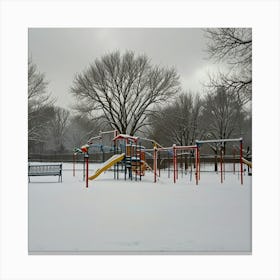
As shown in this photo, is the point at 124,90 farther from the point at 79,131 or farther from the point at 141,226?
the point at 141,226

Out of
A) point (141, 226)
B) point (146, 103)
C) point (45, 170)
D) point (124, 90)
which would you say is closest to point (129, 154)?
point (146, 103)

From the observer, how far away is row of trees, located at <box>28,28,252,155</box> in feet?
13.4

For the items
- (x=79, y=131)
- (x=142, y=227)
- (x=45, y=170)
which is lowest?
(x=142, y=227)

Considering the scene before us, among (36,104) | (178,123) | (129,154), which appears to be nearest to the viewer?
(36,104)

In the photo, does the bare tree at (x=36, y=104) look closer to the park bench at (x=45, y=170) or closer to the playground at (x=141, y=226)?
the playground at (x=141, y=226)

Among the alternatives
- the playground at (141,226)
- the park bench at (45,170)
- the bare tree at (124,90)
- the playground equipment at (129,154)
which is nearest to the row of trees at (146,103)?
the bare tree at (124,90)

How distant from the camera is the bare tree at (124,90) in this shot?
20.1ft

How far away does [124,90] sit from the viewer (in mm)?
6992
